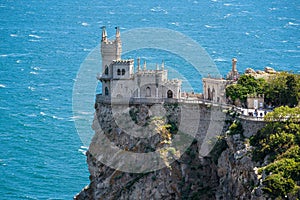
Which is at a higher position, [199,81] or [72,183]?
[199,81]

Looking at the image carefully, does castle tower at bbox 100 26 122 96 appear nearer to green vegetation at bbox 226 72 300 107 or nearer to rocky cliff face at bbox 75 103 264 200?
rocky cliff face at bbox 75 103 264 200

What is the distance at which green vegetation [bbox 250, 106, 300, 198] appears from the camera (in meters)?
112

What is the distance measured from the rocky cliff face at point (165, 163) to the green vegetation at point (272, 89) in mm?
4682

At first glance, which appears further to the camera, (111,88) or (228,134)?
(111,88)

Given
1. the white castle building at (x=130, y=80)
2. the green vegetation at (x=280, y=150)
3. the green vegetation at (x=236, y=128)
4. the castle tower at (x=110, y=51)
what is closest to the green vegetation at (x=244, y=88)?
the green vegetation at (x=236, y=128)

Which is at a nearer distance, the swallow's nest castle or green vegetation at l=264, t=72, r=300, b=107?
green vegetation at l=264, t=72, r=300, b=107

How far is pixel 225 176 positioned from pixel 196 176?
6.79 m

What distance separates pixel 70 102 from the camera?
192500mm

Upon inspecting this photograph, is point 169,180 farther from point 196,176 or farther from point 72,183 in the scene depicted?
point 72,183

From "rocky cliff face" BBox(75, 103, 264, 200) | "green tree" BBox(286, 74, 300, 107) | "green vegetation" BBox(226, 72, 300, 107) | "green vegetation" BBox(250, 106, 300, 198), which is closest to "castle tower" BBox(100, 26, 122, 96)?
"rocky cliff face" BBox(75, 103, 264, 200)

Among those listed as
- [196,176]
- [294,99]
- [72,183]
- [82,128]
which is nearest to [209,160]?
[196,176]

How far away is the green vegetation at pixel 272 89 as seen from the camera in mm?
132125

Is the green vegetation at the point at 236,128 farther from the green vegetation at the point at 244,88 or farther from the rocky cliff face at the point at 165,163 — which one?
the green vegetation at the point at 244,88

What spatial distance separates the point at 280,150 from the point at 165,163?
20731 millimetres
